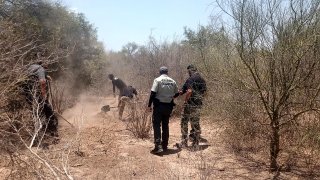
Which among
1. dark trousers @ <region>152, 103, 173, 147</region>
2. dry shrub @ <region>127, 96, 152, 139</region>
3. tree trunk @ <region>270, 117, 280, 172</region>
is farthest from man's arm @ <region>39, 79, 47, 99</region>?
tree trunk @ <region>270, 117, 280, 172</region>

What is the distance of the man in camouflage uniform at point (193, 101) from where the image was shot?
7484mm

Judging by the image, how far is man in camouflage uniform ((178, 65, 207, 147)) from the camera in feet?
24.6

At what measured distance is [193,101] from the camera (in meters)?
7.69

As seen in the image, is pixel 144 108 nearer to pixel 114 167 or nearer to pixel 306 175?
pixel 114 167

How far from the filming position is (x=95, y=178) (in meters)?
5.90

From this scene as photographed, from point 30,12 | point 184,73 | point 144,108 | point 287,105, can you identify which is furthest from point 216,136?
point 30,12

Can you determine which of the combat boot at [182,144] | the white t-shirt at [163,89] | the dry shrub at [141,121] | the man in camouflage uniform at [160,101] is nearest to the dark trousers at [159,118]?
the man in camouflage uniform at [160,101]

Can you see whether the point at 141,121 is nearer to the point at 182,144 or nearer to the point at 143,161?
the point at 182,144

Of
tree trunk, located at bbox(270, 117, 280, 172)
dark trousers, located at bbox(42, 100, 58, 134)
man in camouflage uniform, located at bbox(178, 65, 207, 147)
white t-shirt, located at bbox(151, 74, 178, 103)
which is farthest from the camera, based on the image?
man in camouflage uniform, located at bbox(178, 65, 207, 147)

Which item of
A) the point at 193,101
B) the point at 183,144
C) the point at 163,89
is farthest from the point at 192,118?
the point at 163,89

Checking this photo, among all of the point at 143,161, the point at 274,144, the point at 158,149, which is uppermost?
the point at 274,144

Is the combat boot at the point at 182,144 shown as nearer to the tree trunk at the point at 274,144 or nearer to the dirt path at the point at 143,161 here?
the dirt path at the point at 143,161

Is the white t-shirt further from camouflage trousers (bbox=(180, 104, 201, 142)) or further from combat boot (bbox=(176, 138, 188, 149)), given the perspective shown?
combat boot (bbox=(176, 138, 188, 149))

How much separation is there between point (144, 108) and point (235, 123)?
2.26m
